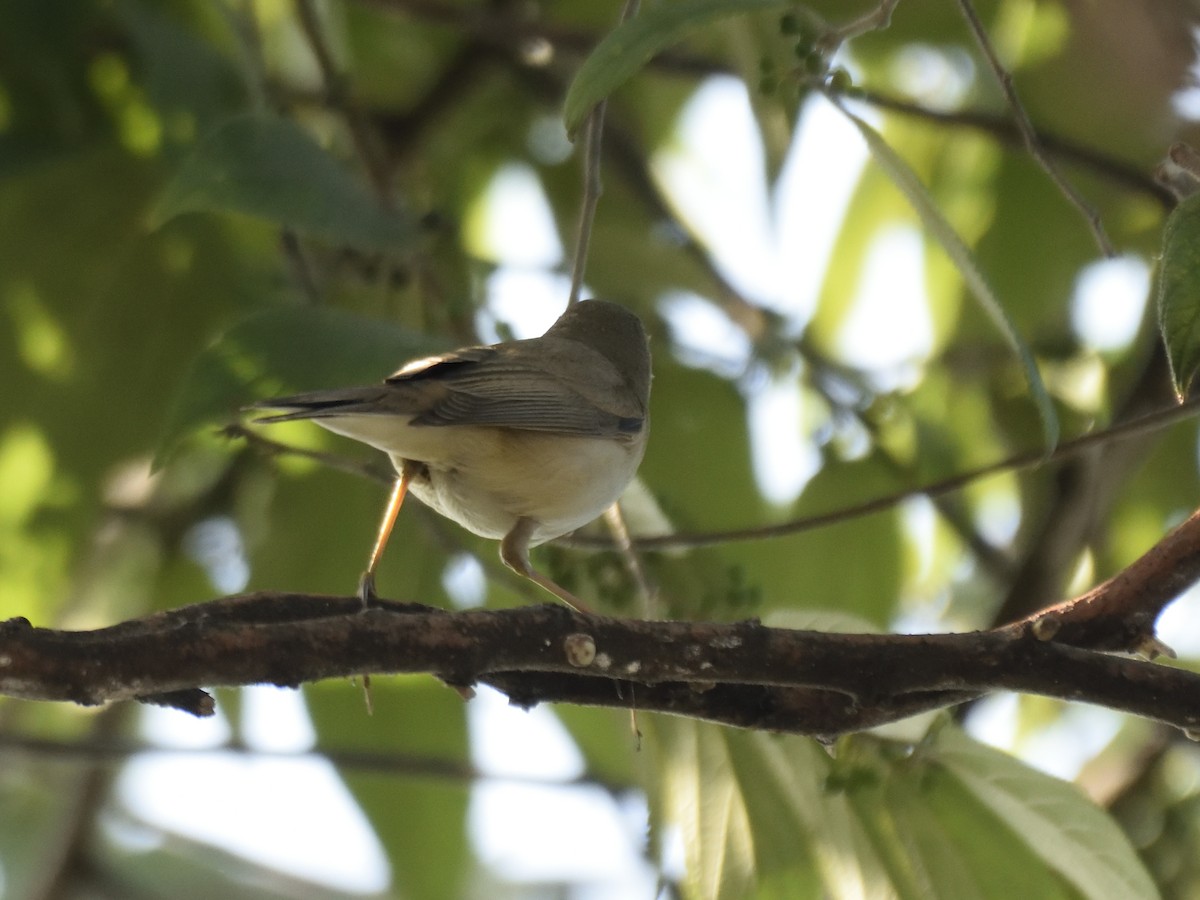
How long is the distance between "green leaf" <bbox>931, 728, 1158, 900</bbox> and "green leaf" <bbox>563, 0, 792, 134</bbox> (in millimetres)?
1493

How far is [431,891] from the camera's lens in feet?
15.5

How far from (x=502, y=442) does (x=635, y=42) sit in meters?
1.22

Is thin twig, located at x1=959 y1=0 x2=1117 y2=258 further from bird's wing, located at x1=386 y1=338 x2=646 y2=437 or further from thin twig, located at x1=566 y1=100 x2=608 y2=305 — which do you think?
bird's wing, located at x1=386 y1=338 x2=646 y2=437

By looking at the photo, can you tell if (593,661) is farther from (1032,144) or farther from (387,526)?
(1032,144)

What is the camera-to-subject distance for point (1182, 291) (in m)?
2.26

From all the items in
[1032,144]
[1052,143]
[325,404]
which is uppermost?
[1052,143]

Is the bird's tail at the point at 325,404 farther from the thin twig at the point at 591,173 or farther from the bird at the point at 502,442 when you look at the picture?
the thin twig at the point at 591,173

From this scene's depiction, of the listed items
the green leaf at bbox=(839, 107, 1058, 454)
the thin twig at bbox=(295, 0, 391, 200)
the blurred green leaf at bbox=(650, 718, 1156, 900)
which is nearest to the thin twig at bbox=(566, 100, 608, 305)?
the green leaf at bbox=(839, 107, 1058, 454)

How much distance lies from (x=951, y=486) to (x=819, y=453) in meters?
1.81

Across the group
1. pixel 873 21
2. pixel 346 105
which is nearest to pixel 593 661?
pixel 873 21

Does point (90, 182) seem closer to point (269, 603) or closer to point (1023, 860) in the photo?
point (269, 603)

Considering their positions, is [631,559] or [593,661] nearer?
[593,661]

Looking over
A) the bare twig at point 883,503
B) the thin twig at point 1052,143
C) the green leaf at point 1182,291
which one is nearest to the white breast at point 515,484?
the bare twig at point 883,503

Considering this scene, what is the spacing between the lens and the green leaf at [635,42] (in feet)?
8.29
